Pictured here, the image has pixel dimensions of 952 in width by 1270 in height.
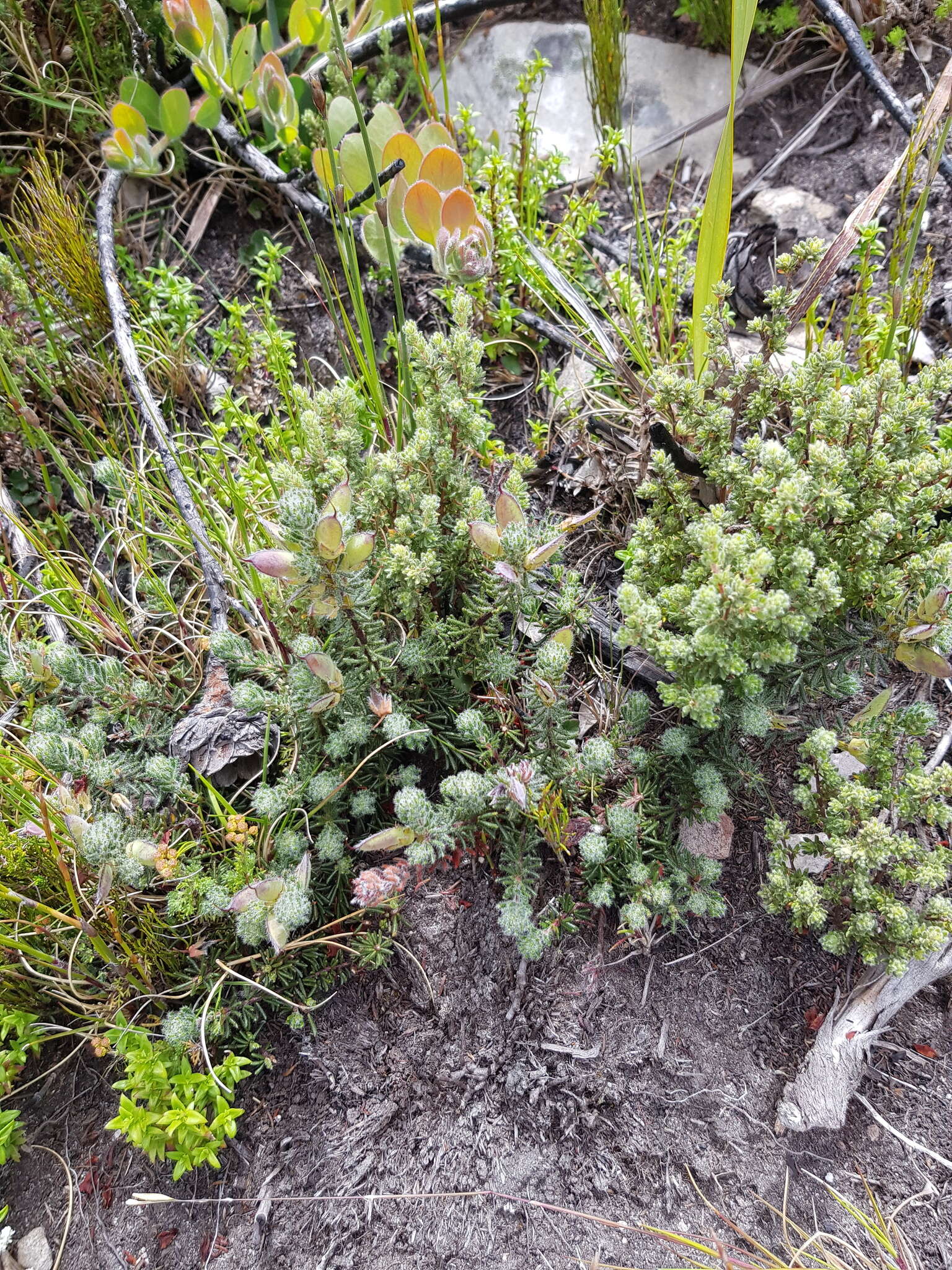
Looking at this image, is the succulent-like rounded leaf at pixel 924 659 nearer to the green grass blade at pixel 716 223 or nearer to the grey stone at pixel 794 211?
the green grass blade at pixel 716 223

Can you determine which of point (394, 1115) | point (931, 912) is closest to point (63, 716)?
point (394, 1115)

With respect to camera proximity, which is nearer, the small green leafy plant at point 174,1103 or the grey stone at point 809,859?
the small green leafy plant at point 174,1103

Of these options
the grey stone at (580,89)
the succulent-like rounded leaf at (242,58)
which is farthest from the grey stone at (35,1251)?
the grey stone at (580,89)

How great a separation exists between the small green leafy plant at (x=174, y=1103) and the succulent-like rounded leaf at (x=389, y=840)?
1.61 ft

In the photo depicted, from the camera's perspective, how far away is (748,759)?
1734 mm

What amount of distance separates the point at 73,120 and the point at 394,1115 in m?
3.32

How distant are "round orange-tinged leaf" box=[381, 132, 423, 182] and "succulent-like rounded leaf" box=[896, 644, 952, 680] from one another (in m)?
1.67

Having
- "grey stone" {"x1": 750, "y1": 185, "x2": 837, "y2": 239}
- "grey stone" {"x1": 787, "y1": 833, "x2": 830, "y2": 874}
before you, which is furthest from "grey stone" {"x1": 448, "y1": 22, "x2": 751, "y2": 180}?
"grey stone" {"x1": 787, "y1": 833, "x2": 830, "y2": 874}

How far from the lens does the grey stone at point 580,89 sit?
9.77ft

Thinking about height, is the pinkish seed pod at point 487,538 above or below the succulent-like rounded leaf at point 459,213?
below

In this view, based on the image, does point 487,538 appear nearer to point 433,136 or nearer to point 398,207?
point 398,207

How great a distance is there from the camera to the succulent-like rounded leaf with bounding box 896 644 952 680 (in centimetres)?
150

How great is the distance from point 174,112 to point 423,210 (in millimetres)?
1282

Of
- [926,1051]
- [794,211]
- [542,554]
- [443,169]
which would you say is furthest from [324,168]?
[926,1051]
